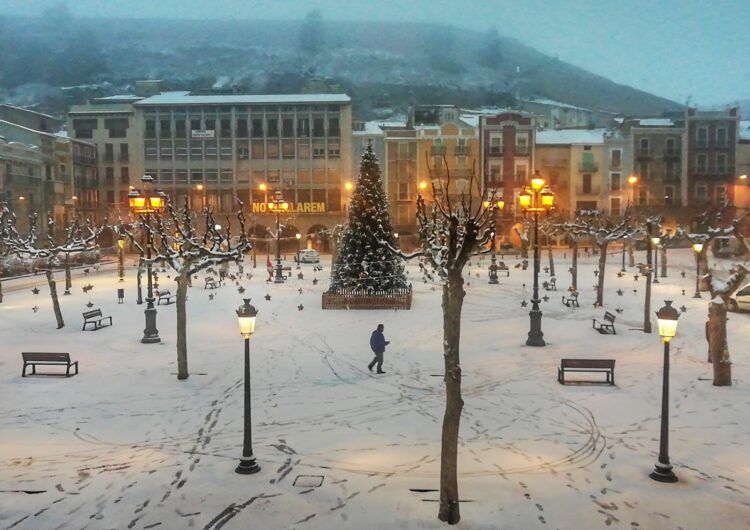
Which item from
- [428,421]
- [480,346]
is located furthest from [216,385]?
[480,346]

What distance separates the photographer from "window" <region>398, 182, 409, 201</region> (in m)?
70.2

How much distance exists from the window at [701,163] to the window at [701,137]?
1.17 m

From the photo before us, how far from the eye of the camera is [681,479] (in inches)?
406

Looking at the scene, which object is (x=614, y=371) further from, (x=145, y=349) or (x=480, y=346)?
(x=145, y=349)

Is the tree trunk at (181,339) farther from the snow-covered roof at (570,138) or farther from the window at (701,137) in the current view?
the window at (701,137)

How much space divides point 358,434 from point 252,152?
61.4 metres

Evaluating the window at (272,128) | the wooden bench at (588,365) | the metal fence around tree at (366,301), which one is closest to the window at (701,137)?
the window at (272,128)

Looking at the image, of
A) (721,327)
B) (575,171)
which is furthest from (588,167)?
(721,327)

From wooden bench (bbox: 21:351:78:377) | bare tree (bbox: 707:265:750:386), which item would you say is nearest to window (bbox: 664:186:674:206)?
bare tree (bbox: 707:265:750:386)

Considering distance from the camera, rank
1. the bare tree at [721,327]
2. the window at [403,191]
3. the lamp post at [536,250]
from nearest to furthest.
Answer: the bare tree at [721,327] → the lamp post at [536,250] → the window at [403,191]

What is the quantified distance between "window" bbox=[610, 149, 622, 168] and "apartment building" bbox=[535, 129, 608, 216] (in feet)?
2.49

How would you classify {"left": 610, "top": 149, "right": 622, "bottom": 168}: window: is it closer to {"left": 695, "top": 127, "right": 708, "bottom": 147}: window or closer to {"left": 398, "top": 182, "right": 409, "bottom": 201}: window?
{"left": 695, "top": 127, "right": 708, "bottom": 147}: window

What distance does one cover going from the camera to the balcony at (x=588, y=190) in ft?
228

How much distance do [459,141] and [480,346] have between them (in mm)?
51598
